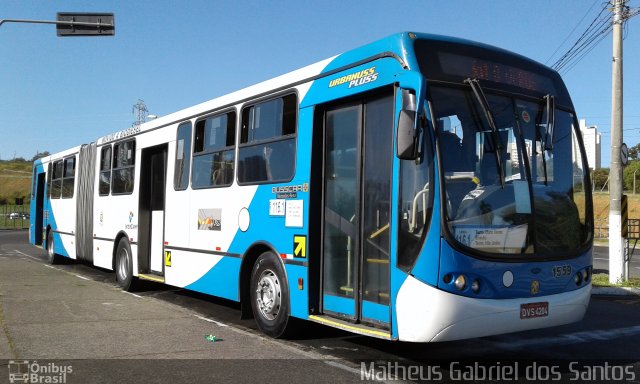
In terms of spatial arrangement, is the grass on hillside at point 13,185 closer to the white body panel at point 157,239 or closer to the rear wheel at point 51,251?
the rear wheel at point 51,251

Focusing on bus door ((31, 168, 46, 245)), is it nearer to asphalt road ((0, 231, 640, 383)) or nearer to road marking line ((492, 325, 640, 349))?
asphalt road ((0, 231, 640, 383))

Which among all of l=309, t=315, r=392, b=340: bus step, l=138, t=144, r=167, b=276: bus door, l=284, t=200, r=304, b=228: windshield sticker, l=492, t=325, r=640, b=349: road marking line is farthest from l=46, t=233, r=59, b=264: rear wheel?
Answer: l=492, t=325, r=640, b=349: road marking line

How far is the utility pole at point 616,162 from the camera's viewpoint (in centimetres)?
1338

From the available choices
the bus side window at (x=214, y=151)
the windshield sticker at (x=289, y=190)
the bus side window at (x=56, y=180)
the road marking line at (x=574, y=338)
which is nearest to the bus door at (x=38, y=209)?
the bus side window at (x=56, y=180)

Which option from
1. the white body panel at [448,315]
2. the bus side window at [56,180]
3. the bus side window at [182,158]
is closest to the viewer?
the white body panel at [448,315]

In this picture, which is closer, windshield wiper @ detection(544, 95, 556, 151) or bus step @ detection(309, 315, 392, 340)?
bus step @ detection(309, 315, 392, 340)

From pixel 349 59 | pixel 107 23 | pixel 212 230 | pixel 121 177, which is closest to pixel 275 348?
pixel 212 230

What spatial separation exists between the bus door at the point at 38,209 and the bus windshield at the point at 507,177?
56.3ft

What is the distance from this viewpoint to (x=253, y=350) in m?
6.79

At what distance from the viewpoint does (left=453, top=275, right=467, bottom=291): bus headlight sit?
17.3 feet

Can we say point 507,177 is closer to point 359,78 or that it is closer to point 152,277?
point 359,78

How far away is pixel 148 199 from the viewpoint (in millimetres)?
11438

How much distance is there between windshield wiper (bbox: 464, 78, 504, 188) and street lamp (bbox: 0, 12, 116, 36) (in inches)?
461

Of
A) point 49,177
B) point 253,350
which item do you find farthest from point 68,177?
point 253,350
